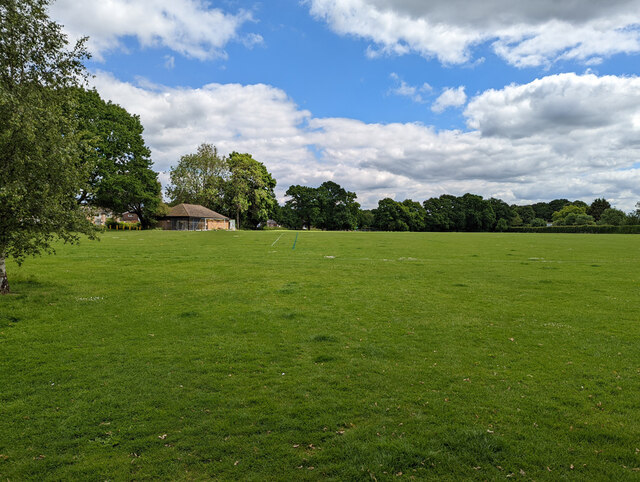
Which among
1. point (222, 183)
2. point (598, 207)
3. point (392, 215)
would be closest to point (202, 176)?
point (222, 183)

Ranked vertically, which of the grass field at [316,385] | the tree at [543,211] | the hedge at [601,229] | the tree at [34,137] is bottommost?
the grass field at [316,385]

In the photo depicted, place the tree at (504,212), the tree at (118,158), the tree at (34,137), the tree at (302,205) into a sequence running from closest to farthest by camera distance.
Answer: the tree at (34,137)
the tree at (118,158)
the tree at (302,205)
the tree at (504,212)

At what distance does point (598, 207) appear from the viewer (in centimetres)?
14575

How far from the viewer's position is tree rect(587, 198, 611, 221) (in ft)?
472

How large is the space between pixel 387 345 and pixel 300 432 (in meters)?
3.54

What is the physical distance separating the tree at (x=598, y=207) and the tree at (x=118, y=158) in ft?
523

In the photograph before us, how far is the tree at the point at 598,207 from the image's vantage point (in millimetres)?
144000

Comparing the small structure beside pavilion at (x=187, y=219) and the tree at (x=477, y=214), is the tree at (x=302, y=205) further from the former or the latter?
the tree at (x=477, y=214)

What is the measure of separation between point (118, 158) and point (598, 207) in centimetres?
16699

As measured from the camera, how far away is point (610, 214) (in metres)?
104

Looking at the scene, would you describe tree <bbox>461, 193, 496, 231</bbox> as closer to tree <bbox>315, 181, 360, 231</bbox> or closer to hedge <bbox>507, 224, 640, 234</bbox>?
hedge <bbox>507, 224, 640, 234</bbox>

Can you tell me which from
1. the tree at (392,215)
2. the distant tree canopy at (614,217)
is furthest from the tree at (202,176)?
the distant tree canopy at (614,217)

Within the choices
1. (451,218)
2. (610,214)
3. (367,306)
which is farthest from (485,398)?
(451,218)

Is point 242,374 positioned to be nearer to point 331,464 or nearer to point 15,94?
point 331,464
